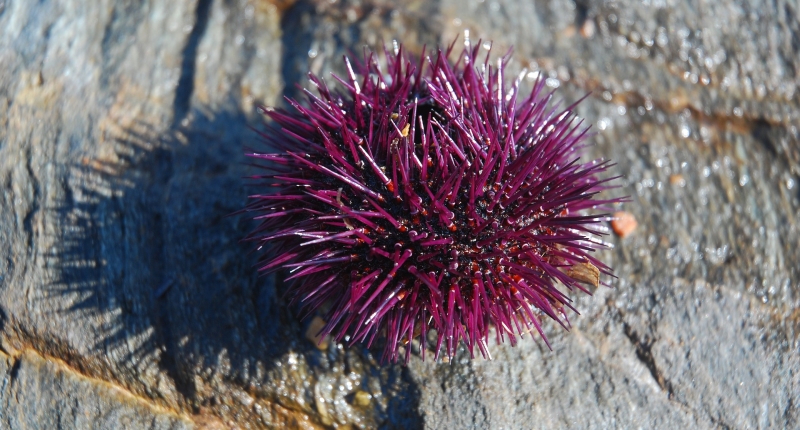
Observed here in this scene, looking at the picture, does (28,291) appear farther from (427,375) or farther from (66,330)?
(427,375)

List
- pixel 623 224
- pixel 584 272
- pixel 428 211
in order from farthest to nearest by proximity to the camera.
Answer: pixel 623 224 → pixel 584 272 → pixel 428 211

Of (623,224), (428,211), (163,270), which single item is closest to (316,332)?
(163,270)

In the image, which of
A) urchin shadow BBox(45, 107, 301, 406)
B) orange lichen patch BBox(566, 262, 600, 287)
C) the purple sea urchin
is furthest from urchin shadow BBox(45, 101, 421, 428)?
orange lichen patch BBox(566, 262, 600, 287)

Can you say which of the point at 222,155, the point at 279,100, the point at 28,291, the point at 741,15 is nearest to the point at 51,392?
the point at 28,291

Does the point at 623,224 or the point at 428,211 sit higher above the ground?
the point at 623,224

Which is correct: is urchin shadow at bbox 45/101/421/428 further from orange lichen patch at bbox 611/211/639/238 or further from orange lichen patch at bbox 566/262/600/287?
orange lichen patch at bbox 611/211/639/238

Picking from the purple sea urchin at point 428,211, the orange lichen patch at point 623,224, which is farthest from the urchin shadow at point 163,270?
the orange lichen patch at point 623,224

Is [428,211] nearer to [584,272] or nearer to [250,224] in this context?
[584,272]
